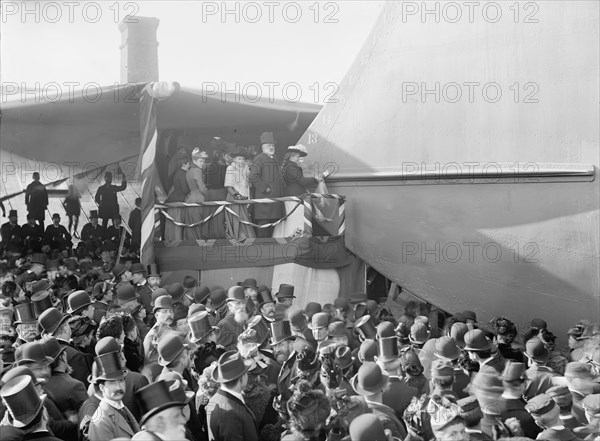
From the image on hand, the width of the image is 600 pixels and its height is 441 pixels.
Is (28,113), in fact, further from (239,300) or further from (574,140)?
(574,140)

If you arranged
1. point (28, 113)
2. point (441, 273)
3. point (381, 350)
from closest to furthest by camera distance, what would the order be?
point (381, 350)
point (441, 273)
point (28, 113)

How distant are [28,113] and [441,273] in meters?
6.94

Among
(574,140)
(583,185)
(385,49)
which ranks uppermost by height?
(385,49)

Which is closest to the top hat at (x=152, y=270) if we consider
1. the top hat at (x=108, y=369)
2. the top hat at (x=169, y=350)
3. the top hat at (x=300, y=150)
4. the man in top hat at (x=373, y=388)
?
the top hat at (x=300, y=150)

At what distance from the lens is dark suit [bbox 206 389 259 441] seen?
4453mm

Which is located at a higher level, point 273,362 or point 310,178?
point 310,178

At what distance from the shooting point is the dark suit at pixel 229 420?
175 inches

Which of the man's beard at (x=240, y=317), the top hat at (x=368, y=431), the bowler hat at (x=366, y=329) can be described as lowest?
the bowler hat at (x=366, y=329)

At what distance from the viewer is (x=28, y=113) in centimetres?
1152

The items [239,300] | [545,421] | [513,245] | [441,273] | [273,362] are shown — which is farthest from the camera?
[441,273]

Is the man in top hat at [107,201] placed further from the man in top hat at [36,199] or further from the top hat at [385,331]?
the top hat at [385,331]

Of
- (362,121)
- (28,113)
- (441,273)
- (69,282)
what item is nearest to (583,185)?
(441,273)

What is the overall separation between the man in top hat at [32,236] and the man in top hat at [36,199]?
30 cm

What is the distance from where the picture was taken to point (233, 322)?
7.10 m
